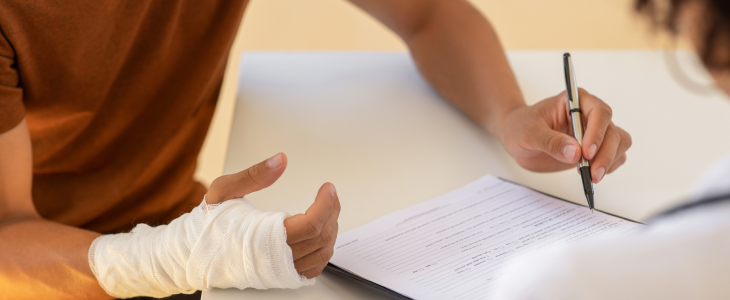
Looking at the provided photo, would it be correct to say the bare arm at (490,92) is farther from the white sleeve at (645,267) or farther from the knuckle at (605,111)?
the white sleeve at (645,267)

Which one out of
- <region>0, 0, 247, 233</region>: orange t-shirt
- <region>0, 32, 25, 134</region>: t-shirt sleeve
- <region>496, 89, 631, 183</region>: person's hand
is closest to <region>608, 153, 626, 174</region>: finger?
<region>496, 89, 631, 183</region>: person's hand

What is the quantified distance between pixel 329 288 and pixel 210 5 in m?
0.49

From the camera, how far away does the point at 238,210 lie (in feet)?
1.67

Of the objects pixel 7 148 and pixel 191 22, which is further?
pixel 191 22

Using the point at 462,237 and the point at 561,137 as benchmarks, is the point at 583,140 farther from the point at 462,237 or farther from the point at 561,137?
the point at 462,237

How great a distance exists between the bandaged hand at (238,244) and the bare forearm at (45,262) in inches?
4.2

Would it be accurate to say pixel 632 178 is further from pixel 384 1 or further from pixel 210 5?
pixel 210 5

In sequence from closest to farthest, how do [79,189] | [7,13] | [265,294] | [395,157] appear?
1. [265,294]
2. [7,13]
3. [395,157]
4. [79,189]

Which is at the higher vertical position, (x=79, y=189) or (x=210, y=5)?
(x=210, y=5)

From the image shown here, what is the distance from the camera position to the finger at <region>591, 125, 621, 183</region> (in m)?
0.62

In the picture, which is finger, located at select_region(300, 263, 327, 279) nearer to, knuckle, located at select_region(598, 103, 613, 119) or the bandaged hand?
the bandaged hand

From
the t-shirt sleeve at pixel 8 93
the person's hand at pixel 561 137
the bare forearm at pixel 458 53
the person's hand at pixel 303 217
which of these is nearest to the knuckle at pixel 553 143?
the person's hand at pixel 561 137

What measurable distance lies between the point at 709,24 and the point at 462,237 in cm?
31

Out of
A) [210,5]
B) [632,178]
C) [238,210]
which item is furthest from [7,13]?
[632,178]
